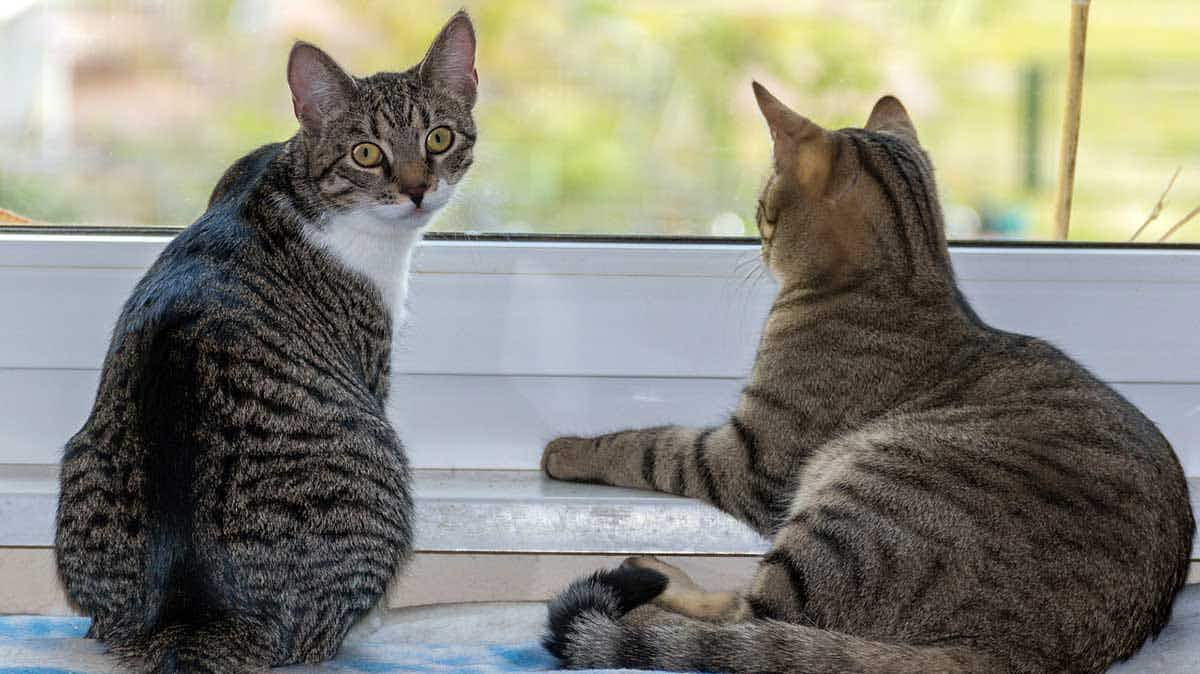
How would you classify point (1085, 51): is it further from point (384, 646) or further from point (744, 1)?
point (384, 646)

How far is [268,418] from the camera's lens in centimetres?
134

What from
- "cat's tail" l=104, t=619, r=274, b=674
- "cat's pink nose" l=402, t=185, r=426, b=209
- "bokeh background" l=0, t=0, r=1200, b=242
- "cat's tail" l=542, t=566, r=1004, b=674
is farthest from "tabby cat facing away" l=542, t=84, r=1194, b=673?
"cat's pink nose" l=402, t=185, r=426, b=209

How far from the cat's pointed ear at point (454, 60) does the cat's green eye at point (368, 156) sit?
0.39ft

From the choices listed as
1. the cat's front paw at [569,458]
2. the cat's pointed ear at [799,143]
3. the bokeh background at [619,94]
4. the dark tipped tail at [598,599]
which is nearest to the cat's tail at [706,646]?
the dark tipped tail at [598,599]

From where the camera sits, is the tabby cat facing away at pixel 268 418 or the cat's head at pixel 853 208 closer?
the tabby cat facing away at pixel 268 418

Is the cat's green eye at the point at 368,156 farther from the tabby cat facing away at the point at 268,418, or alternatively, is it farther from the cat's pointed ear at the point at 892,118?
the cat's pointed ear at the point at 892,118

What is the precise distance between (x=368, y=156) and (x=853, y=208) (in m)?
0.61

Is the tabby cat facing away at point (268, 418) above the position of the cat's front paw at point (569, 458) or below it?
above

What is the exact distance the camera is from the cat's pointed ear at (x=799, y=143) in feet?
5.38

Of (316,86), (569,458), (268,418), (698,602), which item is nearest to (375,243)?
(316,86)

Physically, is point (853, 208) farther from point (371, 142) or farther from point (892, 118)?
point (371, 142)

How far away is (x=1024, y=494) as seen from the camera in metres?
1.35

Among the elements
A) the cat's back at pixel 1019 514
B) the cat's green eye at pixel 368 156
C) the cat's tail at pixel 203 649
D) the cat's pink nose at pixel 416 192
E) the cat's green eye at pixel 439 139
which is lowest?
the cat's tail at pixel 203 649

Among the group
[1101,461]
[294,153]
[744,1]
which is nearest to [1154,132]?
[744,1]
